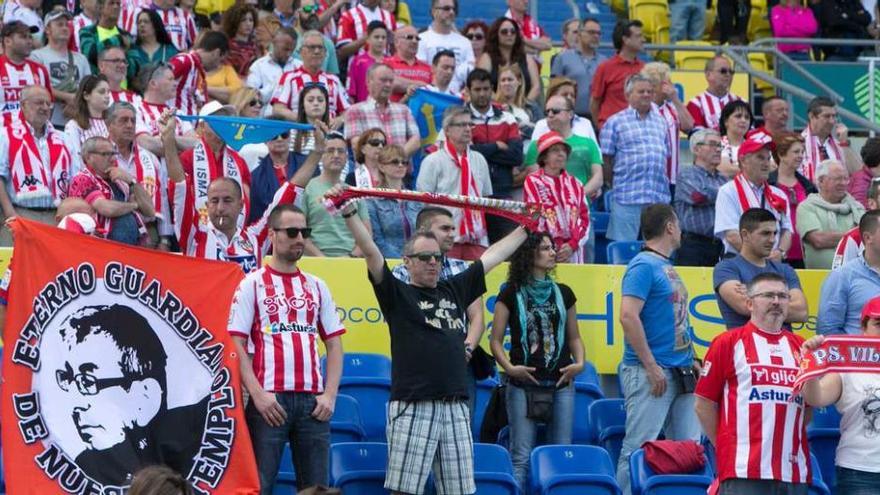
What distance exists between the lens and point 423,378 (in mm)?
8172

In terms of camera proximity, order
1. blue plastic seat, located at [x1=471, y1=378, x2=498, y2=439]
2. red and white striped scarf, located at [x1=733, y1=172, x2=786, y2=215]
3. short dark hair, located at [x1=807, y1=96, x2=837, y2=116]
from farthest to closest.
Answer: short dark hair, located at [x1=807, y1=96, x2=837, y2=116], red and white striped scarf, located at [x1=733, y1=172, x2=786, y2=215], blue plastic seat, located at [x1=471, y1=378, x2=498, y2=439]

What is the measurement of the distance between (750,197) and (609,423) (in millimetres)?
2177

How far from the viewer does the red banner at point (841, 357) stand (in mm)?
7949

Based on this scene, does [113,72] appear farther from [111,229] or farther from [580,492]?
[580,492]

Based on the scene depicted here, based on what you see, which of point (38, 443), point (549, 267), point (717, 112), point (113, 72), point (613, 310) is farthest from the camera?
point (717, 112)

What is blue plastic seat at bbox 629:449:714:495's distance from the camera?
8.59 metres

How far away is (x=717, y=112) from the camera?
47.6 feet

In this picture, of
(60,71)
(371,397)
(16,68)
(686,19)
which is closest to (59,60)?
A: (60,71)

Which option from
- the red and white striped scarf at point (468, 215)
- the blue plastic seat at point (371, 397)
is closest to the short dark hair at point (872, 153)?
the red and white striped scarf at point (468, 215)

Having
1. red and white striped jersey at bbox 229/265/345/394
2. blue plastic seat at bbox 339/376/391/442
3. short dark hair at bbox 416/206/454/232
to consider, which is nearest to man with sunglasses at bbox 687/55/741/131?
blue plastic seat at bbox 339/376/391/442

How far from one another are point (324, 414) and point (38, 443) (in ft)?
4.40

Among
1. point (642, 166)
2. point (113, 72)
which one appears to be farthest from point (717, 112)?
point (113, 72)

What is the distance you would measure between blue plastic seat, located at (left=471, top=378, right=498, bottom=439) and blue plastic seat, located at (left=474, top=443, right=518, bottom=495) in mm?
887

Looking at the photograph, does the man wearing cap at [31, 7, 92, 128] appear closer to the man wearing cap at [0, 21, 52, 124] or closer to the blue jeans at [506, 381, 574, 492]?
the man wearing cap at [0, 21, 52, 124]
